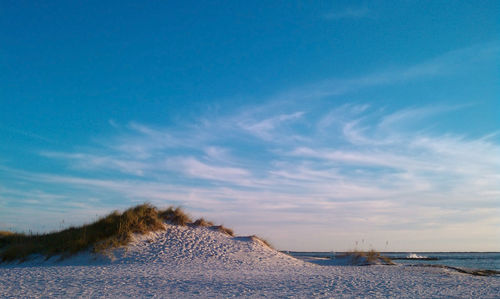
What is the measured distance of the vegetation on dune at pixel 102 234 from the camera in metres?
17.0

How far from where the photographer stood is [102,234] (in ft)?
57.6

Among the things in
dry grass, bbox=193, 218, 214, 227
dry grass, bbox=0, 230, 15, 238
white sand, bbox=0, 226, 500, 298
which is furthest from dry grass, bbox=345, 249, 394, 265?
dry grass, bbox=0, 230, 15, 238

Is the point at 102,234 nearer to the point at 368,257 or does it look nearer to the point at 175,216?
the point at 175,216

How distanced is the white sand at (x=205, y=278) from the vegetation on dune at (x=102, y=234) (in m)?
0.65

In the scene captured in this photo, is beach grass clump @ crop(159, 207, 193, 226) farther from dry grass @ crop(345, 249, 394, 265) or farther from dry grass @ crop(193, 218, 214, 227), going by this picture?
dry grass @ crop(345, 249, 394, 265)

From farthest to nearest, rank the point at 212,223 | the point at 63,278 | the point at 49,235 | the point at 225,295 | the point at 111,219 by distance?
the point at 212,223 < the point at 49,235 < the point at 111,219 < the point at 63,278 < the point at 225,295

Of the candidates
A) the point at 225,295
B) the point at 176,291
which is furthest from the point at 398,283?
the point at 176,291

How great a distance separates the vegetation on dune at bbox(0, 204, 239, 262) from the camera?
16984mm

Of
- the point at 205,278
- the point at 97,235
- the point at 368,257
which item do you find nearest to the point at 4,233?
the point at 97,235

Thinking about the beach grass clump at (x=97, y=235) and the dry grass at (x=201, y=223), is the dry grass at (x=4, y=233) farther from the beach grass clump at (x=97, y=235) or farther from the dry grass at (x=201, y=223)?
the dry grass at (x=201, y=223)

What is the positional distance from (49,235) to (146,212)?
A: 5.73 m

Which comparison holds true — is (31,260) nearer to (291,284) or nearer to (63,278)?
(63,278)

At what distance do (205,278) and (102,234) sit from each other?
7.88m

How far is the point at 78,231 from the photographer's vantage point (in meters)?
18.6
